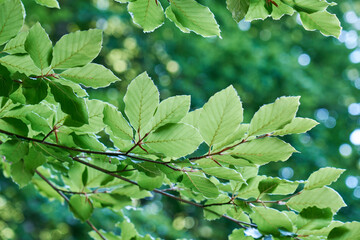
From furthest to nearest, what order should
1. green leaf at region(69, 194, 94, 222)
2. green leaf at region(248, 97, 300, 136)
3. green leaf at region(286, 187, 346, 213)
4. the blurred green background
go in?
the blurred green background → green leaf at region(69, 194, 94, 222) → green leaf at region(286, 187, 346, 213) → green leaf at region(248, 97, 300, 136)

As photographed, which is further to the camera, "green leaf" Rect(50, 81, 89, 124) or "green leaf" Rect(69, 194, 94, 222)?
"green leaf" Rect(69, 194, 94, 222)

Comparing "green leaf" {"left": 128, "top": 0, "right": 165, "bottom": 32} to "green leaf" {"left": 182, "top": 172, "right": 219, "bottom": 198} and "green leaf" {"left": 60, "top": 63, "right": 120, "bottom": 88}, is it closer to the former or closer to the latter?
"green leaf" {"left": 60, "top": 63, "right": 120, "bottom": 88}

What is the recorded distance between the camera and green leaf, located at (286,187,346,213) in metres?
0.59

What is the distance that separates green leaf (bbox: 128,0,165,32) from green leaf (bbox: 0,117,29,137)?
23cm

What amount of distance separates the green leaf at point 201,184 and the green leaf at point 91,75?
0.58ft

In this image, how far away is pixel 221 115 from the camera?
0.49 m

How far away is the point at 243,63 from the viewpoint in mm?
4715

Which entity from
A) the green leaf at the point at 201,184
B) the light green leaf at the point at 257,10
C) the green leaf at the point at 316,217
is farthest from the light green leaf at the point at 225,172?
the light green leaf at the point at 257,10

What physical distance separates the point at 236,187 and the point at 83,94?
288mm

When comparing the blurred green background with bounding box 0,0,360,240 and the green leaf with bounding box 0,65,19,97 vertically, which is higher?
the green leaf with bounding box 0,65,19,97

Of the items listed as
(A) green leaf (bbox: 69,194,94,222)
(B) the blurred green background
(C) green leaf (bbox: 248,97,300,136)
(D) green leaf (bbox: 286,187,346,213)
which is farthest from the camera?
(B) the blurred green background

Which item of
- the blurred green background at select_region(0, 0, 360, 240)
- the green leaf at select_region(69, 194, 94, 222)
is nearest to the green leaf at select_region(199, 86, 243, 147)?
the green leaf at select_region(69, 194, 94, 222)

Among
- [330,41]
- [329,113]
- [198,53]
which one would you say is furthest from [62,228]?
[330,41]

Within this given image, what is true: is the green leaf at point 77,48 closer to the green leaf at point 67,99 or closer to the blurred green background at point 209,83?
the green leaf at point 67,99
